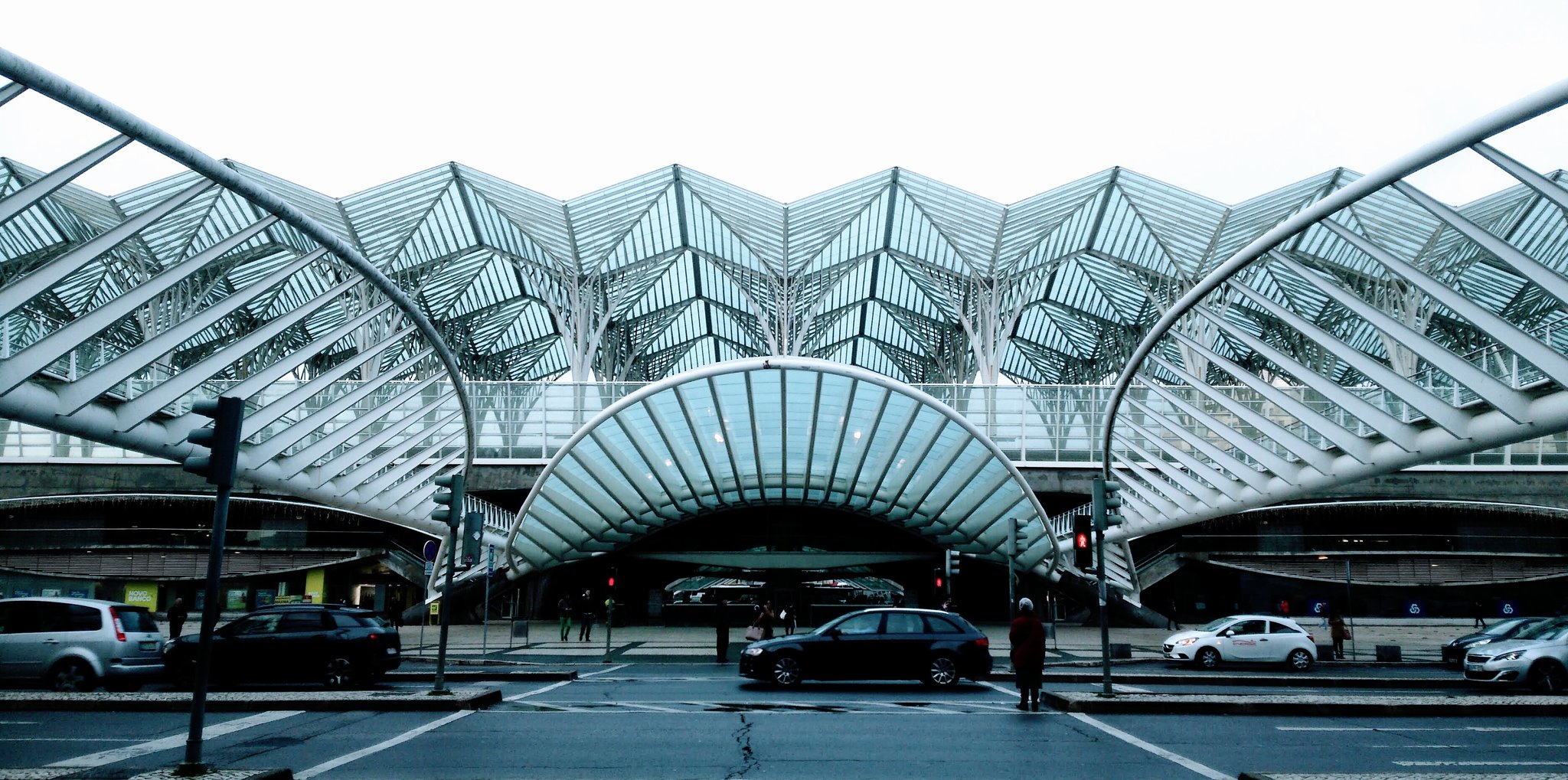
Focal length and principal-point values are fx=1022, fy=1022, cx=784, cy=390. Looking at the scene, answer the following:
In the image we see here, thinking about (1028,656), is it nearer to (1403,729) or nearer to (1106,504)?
(1106,504)

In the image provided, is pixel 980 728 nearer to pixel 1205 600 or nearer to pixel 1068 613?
pixel 1068 613

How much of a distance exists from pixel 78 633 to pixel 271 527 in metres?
35.7

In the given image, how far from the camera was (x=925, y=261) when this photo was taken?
170ft

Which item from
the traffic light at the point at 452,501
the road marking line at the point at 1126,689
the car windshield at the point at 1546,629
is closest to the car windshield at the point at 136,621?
the traffic light at the point at 452,501

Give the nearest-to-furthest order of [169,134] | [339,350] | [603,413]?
1. [169,134]
2. [603,413]
3. [339,350]

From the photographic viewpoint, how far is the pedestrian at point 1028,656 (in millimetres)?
12664

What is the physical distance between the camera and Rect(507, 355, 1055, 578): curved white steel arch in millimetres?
24750

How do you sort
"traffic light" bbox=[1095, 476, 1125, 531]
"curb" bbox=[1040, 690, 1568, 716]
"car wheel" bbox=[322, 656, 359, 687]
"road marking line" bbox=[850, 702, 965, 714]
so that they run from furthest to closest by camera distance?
"car wheel" bbox=[322, 656, 359, 687] → "traffic light" bbox=[1095, 476, 1125, 531] → "road marking line" bbox=[850, 702, 965, 714] → "curb" bbox=[1040, 690, 1568, 716]

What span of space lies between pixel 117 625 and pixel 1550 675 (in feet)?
74.5

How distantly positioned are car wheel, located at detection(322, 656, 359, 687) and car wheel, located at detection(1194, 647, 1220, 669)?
16.7 metres

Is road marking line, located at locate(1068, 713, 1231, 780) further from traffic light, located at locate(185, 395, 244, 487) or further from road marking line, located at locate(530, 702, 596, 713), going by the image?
traffic light, located at locate(185, 395, 244, 487)

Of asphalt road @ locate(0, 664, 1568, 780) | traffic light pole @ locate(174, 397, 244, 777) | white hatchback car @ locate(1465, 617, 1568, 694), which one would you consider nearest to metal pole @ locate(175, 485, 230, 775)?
traffic light pole @ locate(174, 397, 244, 777)

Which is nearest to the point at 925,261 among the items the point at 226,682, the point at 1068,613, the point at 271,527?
the point at 1068,613

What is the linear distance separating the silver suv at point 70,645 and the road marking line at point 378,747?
6651 millimetres
